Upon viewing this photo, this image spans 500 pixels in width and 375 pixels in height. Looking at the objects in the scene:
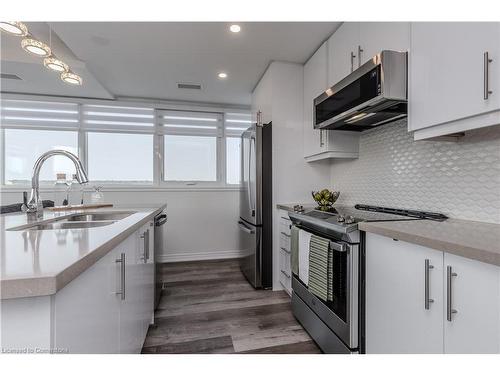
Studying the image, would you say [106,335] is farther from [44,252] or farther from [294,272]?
[294,272]

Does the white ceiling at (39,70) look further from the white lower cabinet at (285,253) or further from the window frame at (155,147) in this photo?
the white lower cabinet at (285,253)

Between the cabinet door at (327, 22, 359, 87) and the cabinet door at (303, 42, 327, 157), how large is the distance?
106mm

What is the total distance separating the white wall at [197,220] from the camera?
380 cm

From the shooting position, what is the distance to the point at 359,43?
1873 millimetres

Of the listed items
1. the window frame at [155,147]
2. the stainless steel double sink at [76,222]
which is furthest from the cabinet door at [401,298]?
the window frame at [155,147]

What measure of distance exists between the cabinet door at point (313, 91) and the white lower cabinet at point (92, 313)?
1.81 m

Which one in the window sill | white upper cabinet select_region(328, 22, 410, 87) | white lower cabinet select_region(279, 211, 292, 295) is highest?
white upper cabinet select_region(328, 22, 410, 87)

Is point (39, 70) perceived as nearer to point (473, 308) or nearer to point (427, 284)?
point (427, 284)

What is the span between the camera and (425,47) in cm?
130

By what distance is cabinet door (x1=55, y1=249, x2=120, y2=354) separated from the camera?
64cm

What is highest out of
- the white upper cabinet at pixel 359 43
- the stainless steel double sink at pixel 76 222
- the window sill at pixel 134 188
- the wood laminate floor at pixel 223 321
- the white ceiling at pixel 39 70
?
the white ceiling at pixel 39 70

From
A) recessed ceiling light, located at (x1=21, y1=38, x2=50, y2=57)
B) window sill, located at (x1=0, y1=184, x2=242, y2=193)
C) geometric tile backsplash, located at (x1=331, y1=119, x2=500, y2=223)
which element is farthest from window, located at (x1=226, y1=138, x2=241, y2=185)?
recessed ceiling light, located at (x1=21, y1=38, x2=50, y2=57)

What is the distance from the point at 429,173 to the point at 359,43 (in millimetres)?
1049

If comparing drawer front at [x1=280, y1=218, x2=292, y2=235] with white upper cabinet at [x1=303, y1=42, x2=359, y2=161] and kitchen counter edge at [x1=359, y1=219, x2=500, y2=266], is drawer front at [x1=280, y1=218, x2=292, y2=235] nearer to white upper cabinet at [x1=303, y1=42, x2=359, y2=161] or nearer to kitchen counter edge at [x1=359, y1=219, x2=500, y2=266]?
white upper cabinet at [x1=303, y1=42, x2=359, y2=161]
